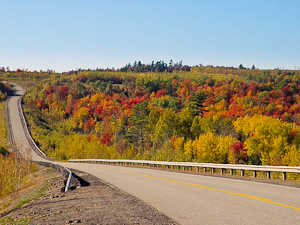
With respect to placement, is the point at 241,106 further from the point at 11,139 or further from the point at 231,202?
the point at 231,202

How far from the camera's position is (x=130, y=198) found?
12.9 meters

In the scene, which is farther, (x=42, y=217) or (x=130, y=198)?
(x=130, y=198)

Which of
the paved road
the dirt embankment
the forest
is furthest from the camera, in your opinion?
the forest

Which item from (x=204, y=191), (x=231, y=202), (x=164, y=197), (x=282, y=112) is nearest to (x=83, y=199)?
(x=164, y=197)

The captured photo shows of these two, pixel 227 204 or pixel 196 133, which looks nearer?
pixel 227 204

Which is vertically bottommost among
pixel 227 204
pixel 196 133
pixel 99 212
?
pixel 196 133

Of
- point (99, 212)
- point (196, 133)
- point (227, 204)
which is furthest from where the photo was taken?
point (196, 133)

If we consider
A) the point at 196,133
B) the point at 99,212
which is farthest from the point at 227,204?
→ the point at 196,133

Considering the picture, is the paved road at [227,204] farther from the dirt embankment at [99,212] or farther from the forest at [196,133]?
the forest at [196,133]

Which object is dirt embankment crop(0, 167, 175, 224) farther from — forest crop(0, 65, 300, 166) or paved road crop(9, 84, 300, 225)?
forest crop(0, 65, 300, 166)

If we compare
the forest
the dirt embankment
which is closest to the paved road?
the dirt embankment

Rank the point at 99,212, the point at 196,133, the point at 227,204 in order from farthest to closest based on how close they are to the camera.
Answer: the point at 196,133
the point at 227,204
the point at 99,212

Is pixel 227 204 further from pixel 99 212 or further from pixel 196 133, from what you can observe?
pixel 196 133

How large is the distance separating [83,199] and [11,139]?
94661mm
